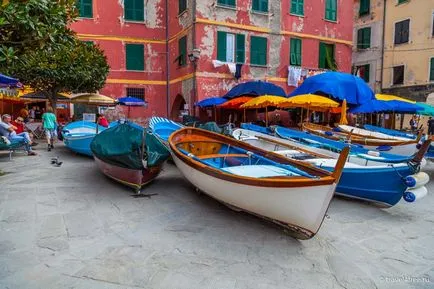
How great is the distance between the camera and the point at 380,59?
86.5ft

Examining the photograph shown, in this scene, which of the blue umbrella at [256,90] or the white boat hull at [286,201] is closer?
the white boat hull at [286,201]

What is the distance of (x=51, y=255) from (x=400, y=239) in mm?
4524

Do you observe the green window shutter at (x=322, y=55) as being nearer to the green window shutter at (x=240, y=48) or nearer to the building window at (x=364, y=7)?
the green window shutter at (x=240, y=48)

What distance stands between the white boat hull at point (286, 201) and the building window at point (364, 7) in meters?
27.4

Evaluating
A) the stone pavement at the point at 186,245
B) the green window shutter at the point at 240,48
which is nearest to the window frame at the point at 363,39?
the green window shutter at the point at 240,48

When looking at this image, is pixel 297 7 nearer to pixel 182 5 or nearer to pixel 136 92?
pixel 182 5

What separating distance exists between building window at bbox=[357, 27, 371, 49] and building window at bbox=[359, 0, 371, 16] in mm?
1288

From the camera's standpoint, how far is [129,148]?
644cm

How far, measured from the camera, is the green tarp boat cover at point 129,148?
20.7ft

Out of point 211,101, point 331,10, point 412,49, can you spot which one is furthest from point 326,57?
point 412,49

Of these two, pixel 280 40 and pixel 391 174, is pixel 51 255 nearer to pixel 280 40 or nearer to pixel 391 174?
pixel 391 174

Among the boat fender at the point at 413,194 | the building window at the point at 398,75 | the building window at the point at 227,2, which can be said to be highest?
the building window at the point at 227,2

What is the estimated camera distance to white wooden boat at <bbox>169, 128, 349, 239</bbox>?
13.1 feet

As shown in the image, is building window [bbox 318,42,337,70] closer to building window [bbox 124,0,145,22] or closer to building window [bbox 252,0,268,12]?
building window [bbox 252,0,268,12]
